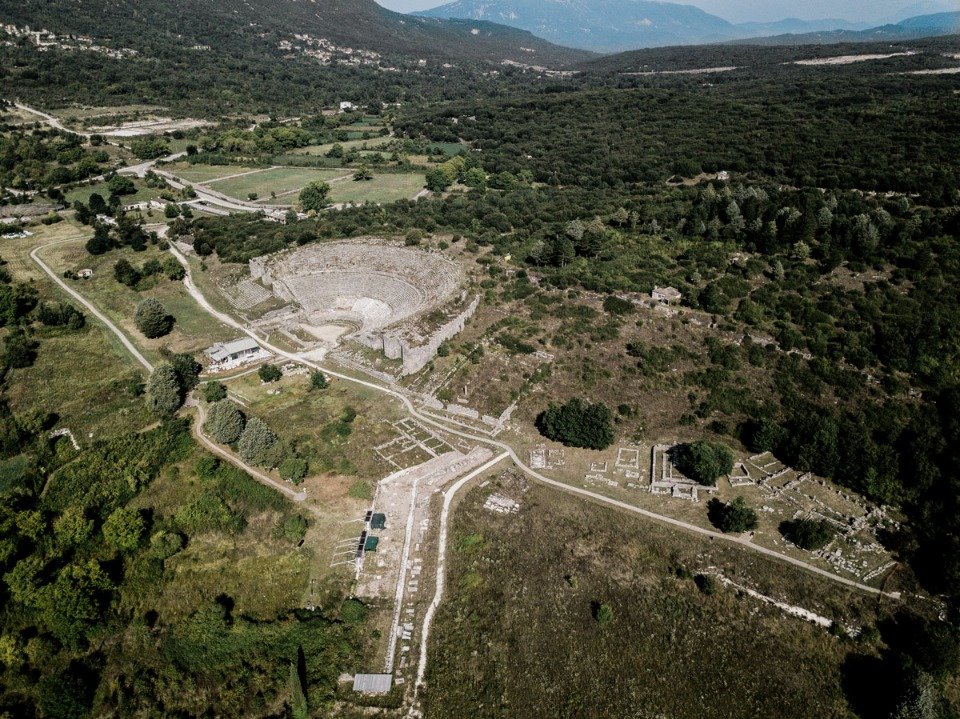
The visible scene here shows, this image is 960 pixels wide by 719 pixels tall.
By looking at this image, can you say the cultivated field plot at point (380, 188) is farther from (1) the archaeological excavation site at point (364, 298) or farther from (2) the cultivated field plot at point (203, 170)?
(1) the archaeological excavation site at point (364, 298)

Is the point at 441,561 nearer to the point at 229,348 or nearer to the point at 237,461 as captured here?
the point at 237,461

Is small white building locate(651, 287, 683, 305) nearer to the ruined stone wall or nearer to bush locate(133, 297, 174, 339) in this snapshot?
the ruined stone wall

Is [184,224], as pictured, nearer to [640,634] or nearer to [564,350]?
[564,350]

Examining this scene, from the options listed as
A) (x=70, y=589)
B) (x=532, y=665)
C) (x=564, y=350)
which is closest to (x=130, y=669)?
(x=70, y=589)

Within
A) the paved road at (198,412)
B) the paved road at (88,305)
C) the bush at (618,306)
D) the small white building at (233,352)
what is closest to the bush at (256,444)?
the paved road at (198,412)

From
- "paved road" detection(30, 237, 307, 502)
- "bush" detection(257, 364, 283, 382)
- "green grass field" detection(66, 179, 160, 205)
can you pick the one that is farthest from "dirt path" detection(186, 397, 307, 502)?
"green grass field" detection(66, 179, 160, 205)

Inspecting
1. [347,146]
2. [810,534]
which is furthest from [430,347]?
[347,146]
